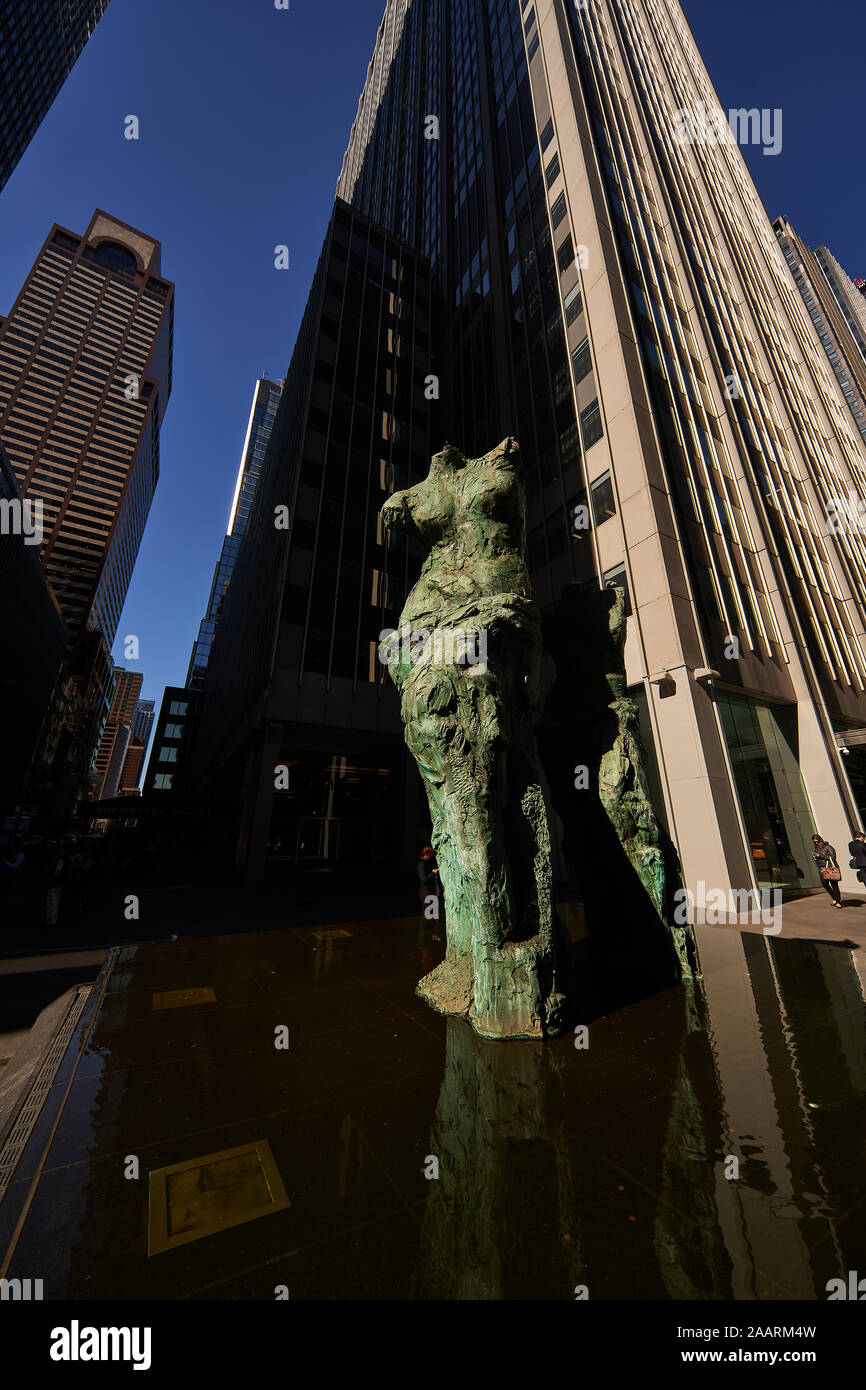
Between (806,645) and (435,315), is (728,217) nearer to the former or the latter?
(435,315)

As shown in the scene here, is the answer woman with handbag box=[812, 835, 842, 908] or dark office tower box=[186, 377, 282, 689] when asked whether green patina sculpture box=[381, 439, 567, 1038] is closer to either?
woman with handbag box=[812, 835, 842, 908]

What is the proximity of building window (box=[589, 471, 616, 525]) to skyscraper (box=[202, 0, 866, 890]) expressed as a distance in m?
0.14

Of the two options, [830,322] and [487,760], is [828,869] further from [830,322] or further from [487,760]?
[830,322]

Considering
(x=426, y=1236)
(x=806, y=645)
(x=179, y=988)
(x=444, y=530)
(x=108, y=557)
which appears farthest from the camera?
(x=108, y=557)

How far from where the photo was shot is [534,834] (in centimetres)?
554

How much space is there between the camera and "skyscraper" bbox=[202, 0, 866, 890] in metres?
16.6

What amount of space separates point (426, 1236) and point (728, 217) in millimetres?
50155

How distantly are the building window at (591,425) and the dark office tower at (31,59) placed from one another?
258ft

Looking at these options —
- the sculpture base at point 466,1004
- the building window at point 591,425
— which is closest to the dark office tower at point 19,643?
the building window at point 591,425

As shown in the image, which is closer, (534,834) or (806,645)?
(534,834)

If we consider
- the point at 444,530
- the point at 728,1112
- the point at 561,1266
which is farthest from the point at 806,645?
the point at 561,1266

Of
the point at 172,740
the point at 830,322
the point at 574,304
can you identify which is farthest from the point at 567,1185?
the point at 830,322

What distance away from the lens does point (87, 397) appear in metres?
125

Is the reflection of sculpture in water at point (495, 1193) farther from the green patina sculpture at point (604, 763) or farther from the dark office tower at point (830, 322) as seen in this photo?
the dark office tower at point (830, 322)
